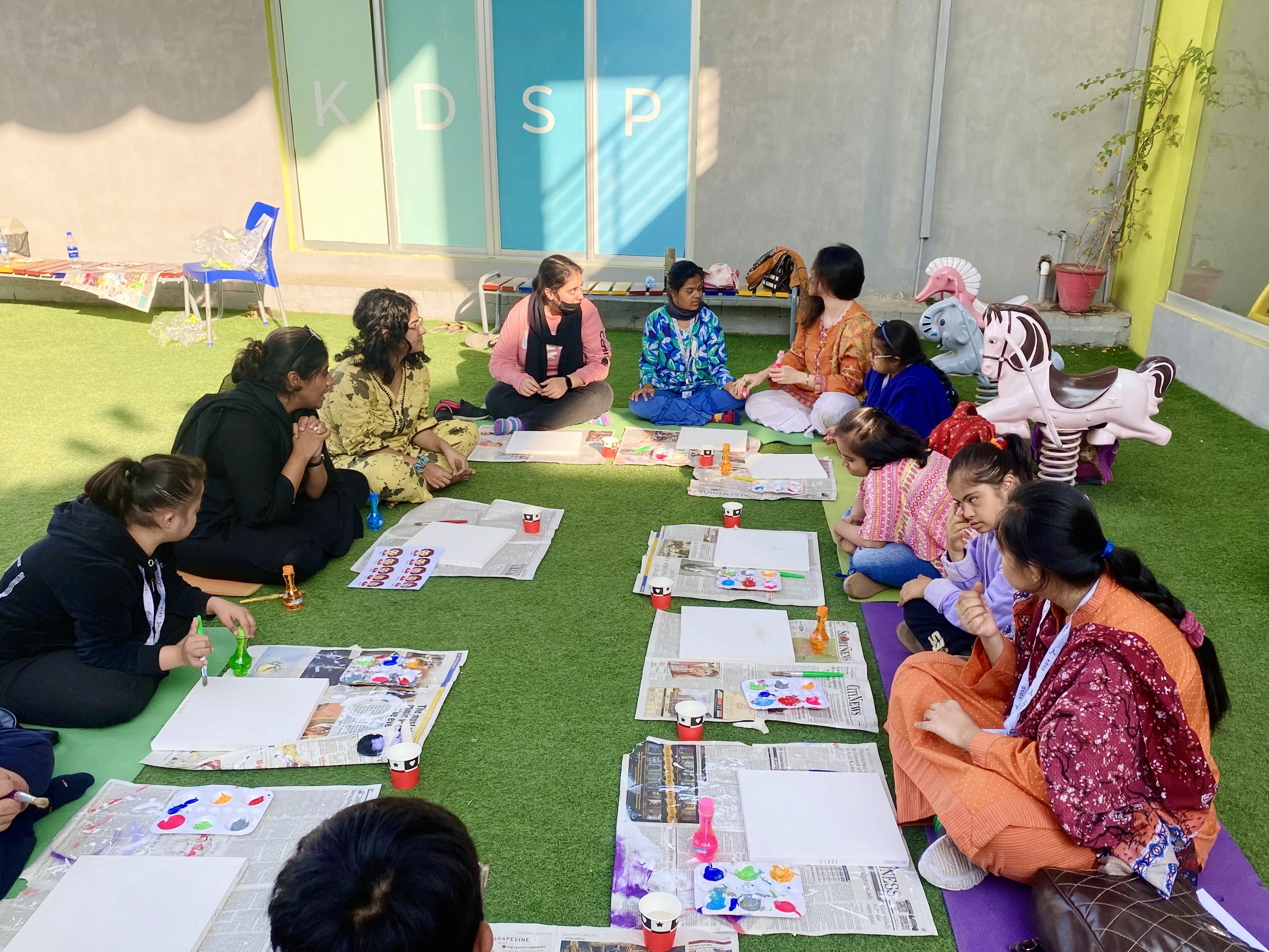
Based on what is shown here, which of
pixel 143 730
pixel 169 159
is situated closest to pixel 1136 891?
pixel 143 730

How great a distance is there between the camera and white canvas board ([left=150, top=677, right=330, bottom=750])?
3047mm

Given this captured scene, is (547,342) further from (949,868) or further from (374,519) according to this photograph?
(949,868)

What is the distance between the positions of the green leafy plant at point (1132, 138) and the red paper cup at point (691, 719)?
21.9 feet

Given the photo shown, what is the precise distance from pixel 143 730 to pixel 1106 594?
2929 mm

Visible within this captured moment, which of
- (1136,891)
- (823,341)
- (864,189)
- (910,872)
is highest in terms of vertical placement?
(864,189)

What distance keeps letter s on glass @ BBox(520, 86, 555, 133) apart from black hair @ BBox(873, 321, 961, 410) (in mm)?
5193

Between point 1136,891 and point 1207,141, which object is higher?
point 1207,141

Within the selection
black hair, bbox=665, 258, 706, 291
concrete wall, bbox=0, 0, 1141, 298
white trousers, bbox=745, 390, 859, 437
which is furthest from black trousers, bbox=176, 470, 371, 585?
concrete wall, bbox=0, 0, 1141, 298

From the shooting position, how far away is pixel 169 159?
31.5 feet

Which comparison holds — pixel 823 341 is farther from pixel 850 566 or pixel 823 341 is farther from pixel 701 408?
pixel 850 566

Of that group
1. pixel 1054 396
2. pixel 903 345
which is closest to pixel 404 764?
pixel 903 345

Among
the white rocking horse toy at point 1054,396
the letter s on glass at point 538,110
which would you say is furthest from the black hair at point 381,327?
the letter s on glass at point 538,110

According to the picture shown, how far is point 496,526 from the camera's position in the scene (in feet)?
15.6

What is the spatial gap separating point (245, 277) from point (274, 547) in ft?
16.6
